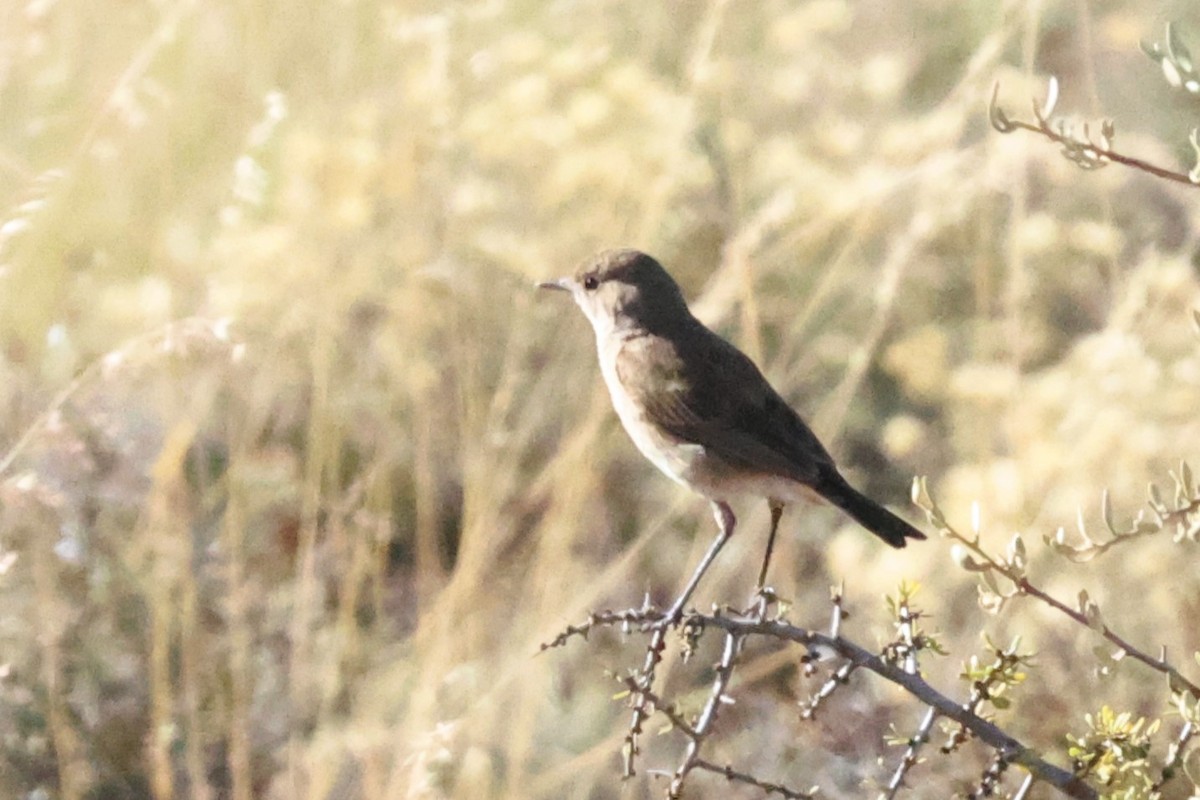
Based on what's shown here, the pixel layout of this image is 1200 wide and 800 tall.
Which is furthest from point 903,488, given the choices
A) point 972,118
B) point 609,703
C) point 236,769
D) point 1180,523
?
point 1180,523

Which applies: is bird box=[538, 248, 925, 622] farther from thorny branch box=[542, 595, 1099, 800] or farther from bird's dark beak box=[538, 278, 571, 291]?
thorny branch box=[542, 595, 1099, 800]

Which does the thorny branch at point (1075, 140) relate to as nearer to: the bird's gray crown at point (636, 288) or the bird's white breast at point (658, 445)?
the bird's white breast at point (658, 445)

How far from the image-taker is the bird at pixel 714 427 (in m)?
3.05

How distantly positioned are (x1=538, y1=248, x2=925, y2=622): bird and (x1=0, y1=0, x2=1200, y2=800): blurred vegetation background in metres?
0.27

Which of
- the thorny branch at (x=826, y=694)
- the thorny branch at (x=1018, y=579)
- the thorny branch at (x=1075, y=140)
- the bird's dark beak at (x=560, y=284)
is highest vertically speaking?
the bird's dark beak at (x=560, y=284)

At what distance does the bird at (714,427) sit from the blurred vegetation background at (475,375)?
10.5 inches

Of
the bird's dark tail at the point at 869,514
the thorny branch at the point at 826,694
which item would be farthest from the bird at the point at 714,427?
the thorny branch at the point at 826,694

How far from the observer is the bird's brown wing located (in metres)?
3.11

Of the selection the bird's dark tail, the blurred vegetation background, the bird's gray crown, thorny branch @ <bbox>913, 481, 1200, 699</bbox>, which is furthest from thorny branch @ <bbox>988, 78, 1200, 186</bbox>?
the bird's gray crown

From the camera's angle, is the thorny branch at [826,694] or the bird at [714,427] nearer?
the thorny branch at [826,694]

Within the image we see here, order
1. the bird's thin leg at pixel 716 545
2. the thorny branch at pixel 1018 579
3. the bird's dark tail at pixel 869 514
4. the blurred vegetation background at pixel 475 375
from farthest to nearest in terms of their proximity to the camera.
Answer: the blurred vegetation background at pixel 475 375 → the bird's thin leg at pixel 716 545 → the bird's dark tail at pixel 869 514 → the thorny branch at pixel 1018 579

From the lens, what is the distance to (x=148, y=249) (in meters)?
4.40

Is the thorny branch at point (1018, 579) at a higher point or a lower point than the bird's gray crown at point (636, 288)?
lower

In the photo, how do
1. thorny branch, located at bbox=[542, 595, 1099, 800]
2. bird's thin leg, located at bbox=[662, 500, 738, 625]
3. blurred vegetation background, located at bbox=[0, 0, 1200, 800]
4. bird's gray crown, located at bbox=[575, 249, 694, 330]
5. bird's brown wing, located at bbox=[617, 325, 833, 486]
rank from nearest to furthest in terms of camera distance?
thorny branch, located at bbox=[542, 595, 1099, 800], bird's thin leg, located at bbox=[662, 500, 738, 625], bird's brown wing, located at bbox=[617, 325, 833, 486], blurred vegetation background, located at bbox=[0, 0, 1200, 800], bird's gray crown, located at bbox=[575, 249, 694, 330]
